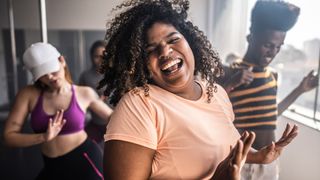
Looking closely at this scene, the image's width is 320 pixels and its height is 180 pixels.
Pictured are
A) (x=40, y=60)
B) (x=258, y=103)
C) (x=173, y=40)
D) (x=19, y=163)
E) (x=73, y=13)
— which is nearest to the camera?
(x=173, y=40)

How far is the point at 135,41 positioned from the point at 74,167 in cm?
73

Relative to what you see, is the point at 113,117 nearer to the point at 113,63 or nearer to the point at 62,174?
the point at 113,63

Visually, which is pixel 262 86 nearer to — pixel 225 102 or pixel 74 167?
pixel 225 102

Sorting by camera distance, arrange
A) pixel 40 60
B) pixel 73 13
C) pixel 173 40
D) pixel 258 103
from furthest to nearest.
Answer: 1. pixel 73 13
2. pixel 40 60
3. pixel 258 103
4. pixel 173 40

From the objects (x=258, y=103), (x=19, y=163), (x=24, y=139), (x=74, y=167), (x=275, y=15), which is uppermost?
(x=275, y=15)

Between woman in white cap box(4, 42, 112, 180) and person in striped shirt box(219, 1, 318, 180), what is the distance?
639 millimetres

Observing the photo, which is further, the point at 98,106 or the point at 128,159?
the point at 98,106

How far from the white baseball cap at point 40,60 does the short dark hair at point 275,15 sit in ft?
2.40

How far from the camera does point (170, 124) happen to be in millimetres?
583

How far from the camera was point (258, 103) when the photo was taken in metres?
0.73

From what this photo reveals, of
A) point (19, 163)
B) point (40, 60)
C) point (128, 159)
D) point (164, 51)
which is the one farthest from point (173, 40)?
point (19, 163)

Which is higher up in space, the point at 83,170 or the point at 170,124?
the point at 170,124

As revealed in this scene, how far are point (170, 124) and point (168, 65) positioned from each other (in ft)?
0.41

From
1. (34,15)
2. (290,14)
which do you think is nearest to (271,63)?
(290,14)
